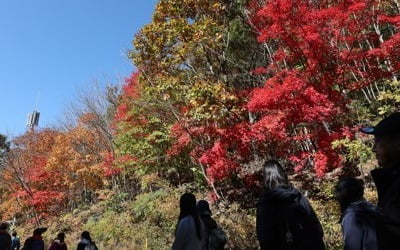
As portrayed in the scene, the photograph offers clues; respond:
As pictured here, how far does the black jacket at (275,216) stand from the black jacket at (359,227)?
264 mm

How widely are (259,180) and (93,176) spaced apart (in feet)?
48.3

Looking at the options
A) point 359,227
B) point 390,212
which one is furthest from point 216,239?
point 390,212

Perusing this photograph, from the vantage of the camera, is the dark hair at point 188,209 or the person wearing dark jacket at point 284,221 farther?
the dark hair at point 188,209

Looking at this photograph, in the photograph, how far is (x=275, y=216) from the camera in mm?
2840

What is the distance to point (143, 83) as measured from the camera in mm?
15945

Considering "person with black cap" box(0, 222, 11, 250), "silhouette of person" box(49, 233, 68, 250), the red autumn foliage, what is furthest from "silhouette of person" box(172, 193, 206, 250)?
the red autumn foliage

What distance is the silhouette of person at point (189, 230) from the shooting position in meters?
3.51

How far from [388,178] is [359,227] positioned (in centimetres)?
125

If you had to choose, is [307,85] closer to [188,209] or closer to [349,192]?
[188,209]

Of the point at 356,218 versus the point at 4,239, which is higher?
the point at 4,239

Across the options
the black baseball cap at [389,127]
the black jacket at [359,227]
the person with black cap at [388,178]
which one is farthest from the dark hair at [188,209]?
the black baseball cap at [389,127]

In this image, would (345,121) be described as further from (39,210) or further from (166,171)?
(39,210)

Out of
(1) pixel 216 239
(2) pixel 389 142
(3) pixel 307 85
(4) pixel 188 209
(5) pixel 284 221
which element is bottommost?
(1) pixel 216 239

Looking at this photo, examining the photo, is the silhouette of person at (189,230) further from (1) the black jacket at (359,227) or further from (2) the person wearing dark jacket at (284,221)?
(1) the black jacket at (359,227)
